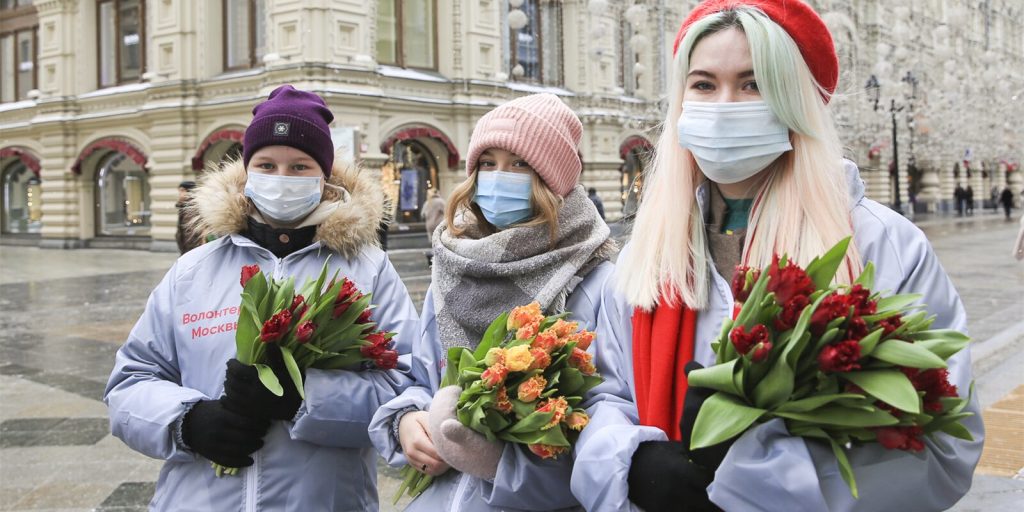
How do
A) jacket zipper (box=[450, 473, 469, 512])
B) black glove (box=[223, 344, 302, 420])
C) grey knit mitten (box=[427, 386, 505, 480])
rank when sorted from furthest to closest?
black glove (box=[223, 344, 302, 420])
jacket zipper (box=[450, 473, 469, 512])
grey knit mitten (box=[427, 386, 505, 480])

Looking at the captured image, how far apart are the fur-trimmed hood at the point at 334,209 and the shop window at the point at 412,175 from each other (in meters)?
19.8

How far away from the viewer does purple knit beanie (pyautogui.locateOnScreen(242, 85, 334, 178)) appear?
2.78 metres

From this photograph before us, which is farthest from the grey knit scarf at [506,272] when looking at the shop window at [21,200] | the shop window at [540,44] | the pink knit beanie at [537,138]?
the shop window at [21,200]

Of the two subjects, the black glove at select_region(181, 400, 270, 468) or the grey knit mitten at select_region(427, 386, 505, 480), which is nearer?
the grey knit mitten at select_region(427, 386, 505, 480)

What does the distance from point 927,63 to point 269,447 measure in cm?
2100

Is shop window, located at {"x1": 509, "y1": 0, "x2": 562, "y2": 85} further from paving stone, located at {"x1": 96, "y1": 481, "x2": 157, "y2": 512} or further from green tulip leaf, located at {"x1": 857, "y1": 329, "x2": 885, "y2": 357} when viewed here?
green tulip leaf, located at {"x1": 857, "y1": 329, "x2": 885, "y2": 357}

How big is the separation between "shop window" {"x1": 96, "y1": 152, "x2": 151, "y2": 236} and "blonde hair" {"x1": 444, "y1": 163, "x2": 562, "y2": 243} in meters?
25.4

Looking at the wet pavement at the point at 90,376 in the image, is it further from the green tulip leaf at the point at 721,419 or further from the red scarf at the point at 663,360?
the green tulip leaf at the point at 721,419

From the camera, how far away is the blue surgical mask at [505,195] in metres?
2.52

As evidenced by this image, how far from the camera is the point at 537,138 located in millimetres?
2506

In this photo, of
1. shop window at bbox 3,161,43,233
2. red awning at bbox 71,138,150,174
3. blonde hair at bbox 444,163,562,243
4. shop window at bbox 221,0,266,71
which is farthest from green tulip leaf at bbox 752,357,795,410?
shop window at bbox 3,161,43,233

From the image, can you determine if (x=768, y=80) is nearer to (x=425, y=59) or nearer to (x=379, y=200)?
(x=379, y=200)

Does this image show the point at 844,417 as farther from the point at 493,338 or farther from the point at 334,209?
the point at 334,209

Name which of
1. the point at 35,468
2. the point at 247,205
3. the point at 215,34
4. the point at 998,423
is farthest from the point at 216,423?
the point at 215,34
